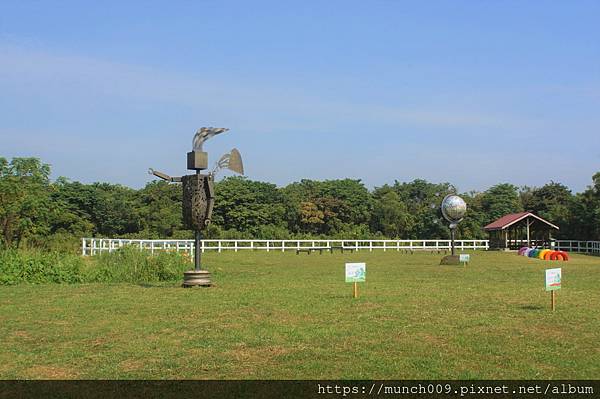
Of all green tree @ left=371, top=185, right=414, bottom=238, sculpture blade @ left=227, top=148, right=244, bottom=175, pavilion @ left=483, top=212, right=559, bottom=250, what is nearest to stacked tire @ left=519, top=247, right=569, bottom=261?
pavilion @ left=483, top=212, right=559, bottom=250

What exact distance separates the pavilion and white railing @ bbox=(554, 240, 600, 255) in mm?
1081

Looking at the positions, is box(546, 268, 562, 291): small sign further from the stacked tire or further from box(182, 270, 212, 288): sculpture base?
the stacked tire

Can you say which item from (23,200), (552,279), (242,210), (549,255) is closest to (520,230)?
(549,255)

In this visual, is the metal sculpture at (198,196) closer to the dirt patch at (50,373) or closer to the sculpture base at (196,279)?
the sculpture base at (196,279)

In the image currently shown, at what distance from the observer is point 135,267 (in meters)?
20.9

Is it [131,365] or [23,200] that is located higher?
[23,200]

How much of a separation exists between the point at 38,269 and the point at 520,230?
4138 cm

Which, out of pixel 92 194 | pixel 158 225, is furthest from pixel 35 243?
pixel 92 194

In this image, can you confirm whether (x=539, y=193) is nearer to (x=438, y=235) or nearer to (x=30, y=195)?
(x=438, y=235)

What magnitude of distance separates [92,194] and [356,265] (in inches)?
2224

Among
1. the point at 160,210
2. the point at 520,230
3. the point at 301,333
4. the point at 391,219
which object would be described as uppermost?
the point at 160,210

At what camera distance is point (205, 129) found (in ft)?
58.1

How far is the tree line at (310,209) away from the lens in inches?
2301

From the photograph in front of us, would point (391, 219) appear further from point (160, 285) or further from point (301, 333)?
point (301, 333)
